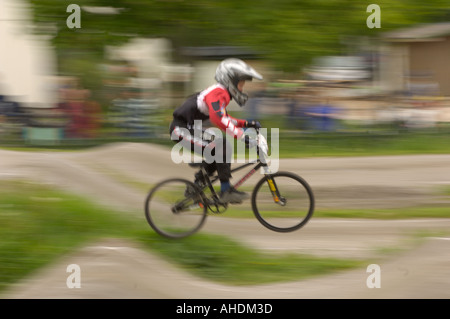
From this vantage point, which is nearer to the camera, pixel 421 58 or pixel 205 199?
pixel 205 199

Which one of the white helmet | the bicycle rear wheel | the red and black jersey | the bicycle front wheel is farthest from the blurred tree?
the bicycle rear wheel

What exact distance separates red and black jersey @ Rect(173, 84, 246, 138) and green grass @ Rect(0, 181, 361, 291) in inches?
46.3

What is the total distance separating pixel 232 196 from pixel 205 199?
278 mm

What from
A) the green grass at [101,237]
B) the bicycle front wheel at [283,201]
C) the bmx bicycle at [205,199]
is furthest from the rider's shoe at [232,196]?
the green grass at [101,237]

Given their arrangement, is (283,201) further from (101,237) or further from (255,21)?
(255,21)

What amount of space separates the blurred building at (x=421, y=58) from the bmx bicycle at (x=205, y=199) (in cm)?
1406

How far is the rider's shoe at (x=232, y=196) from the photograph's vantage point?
6609mm

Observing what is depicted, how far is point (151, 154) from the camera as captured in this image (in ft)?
33.7

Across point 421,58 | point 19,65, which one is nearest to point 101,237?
point 19,65

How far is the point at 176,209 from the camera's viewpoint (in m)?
6.64
